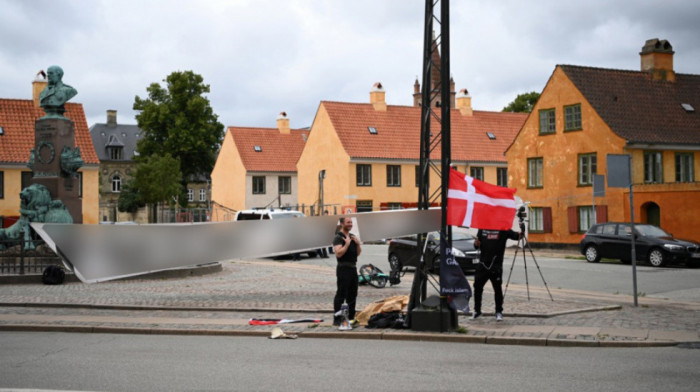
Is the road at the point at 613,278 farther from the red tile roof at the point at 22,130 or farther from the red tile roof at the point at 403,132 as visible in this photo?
the red tile roof at the point at 403,132

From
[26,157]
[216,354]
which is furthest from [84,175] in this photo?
[216,354]

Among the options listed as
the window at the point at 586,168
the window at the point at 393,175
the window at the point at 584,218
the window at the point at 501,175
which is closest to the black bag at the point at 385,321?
the window at the point at 584,218

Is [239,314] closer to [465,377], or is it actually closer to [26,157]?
[465,377]

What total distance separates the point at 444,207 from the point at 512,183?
34861mm

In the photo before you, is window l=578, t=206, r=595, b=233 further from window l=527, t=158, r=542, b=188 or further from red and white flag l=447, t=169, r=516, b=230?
red and white flag l=447, t=169, r=516, b=230

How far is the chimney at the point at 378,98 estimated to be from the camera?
62375 mm

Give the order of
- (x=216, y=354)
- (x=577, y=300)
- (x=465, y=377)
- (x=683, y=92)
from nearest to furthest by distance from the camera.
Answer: (x=465, y=377), (x=216, y=354), (x=577, y=300), (x=683, y=92)

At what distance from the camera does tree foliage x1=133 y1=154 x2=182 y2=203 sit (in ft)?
199

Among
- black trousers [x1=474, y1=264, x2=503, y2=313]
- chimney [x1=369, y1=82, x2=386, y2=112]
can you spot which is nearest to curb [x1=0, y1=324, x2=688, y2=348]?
black trousers [x1=474, y1=264, x2=503, y2=313]

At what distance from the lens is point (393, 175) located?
5866 centimetres

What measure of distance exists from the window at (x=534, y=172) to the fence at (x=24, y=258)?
1145 inches

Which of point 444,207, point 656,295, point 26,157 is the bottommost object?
point 656,295

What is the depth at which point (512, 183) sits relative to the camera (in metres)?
46.8

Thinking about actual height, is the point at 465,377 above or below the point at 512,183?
below
